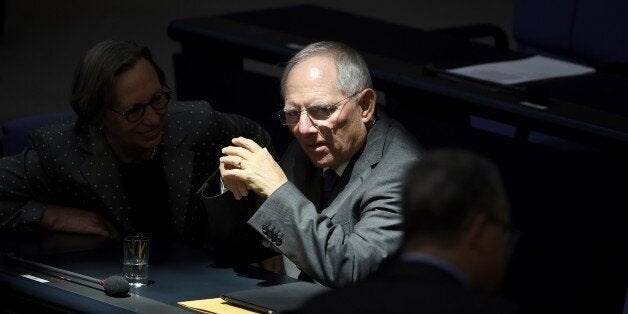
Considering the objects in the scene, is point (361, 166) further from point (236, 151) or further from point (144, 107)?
point (144, 107)

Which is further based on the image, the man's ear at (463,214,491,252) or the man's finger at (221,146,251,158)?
the man's finger at (221,146,251,158)

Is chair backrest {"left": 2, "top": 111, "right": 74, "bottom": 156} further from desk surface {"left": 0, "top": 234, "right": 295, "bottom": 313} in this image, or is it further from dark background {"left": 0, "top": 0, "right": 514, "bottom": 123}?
dark background {"left": 0, "top": 0, "right": 514, "bottom": 123}

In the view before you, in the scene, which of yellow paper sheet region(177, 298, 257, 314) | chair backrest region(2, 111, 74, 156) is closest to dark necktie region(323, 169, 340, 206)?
yellow paper sheet region(177, 298, 257, 314)

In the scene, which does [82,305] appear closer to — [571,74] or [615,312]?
[615,312]

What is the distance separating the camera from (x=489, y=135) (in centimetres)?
427

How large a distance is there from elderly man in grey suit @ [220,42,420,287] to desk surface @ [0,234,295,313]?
163 millimetres

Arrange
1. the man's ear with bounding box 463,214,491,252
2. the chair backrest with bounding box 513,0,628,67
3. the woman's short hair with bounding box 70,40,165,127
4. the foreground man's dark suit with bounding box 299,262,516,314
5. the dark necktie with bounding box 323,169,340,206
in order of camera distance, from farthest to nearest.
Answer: the chair backrest with bounding box 513,0,628,67 → the woman's short hair with bounding box 70,40,165,127 → the dark necktie with bounding box 323,169,340,206 → the man's ear with bounding box 463,214,491,252 → the foreground man's dark suit with bounding box 299,262,516,314

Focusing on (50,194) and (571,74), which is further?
(571,74)

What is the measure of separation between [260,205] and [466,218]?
1589 mm

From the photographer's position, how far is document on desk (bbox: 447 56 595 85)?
4.78 metres

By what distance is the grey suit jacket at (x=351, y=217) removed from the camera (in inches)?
139

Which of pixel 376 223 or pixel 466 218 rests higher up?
pixel 466 218

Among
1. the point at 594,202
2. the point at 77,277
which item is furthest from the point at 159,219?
the point at 594,202

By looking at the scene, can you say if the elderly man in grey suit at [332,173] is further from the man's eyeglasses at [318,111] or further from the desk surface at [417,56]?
the desk surface at [417,56]
